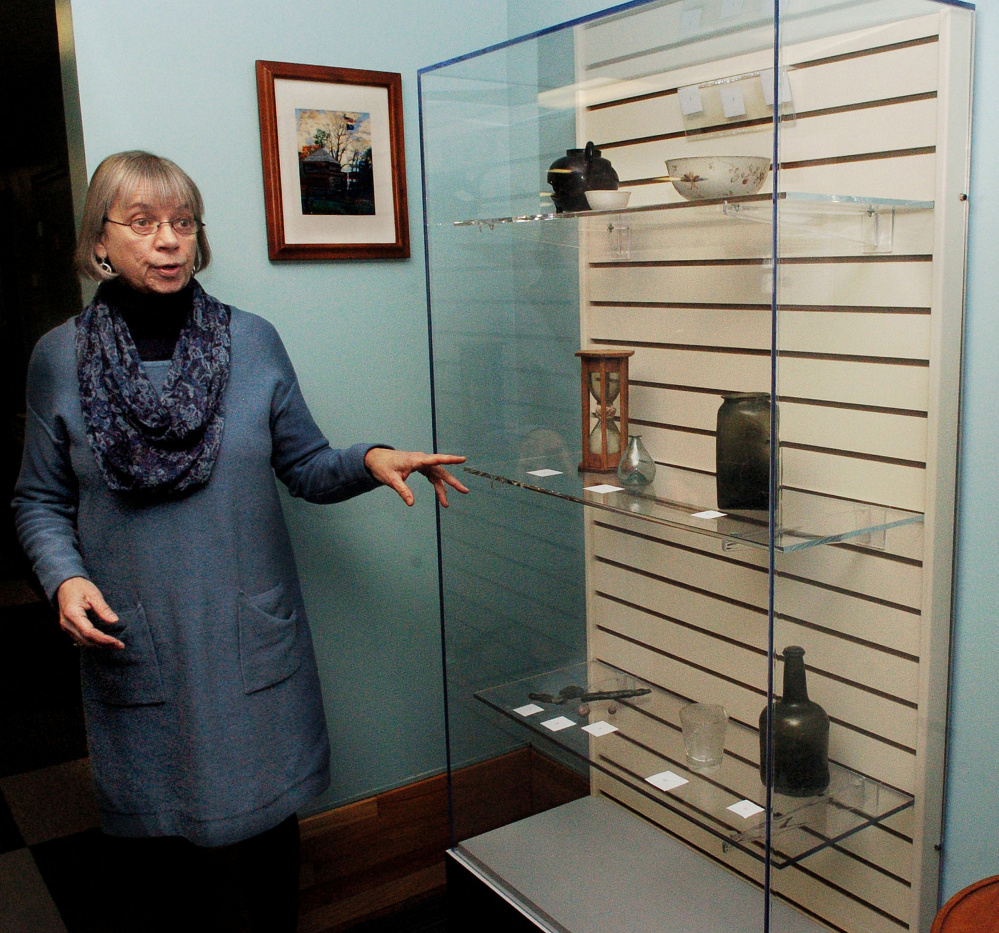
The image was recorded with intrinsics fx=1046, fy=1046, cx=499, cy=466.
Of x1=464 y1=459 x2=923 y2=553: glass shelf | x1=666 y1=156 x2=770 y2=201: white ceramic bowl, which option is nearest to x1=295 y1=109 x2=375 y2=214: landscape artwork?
x1=464 y1=459 x2=923 y2=553: glass shelf

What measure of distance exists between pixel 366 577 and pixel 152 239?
42.6 inches

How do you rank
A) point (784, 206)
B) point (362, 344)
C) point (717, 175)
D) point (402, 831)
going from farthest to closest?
point (402, 831), point (362, 344), point (717, 175), point (784, 206)

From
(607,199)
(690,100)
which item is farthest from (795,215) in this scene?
(607,199)

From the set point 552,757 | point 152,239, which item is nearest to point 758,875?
point 552,757

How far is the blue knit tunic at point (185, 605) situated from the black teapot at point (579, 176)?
2.10ft

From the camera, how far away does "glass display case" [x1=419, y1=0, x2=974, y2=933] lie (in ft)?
5.26

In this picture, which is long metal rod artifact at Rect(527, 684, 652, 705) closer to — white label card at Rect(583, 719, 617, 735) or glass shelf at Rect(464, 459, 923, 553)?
white label card at Rect(583, 719, 617, 735)

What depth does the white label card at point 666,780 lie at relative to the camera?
1943 millimetres

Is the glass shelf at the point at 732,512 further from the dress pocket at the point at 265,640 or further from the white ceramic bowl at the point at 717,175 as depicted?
the dress pocket at the point at 265,640

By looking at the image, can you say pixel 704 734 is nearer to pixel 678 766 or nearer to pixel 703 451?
pixel 678 766

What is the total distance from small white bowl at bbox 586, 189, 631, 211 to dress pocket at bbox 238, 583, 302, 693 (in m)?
0.96

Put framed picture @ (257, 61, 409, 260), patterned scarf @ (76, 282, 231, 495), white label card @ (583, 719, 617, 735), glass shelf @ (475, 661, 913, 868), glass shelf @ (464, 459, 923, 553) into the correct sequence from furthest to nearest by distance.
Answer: framed picture @ (257, 61, 409, 260), white label card @ (583, 719, 617, 735), patterned scarf @ (76, 282, 231, 495), glass shelf @ (475, 661, 913, 868), glass shelf @ (464, 459, 923, 553)

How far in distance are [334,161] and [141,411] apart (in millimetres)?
888

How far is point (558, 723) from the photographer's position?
7.39 feet
